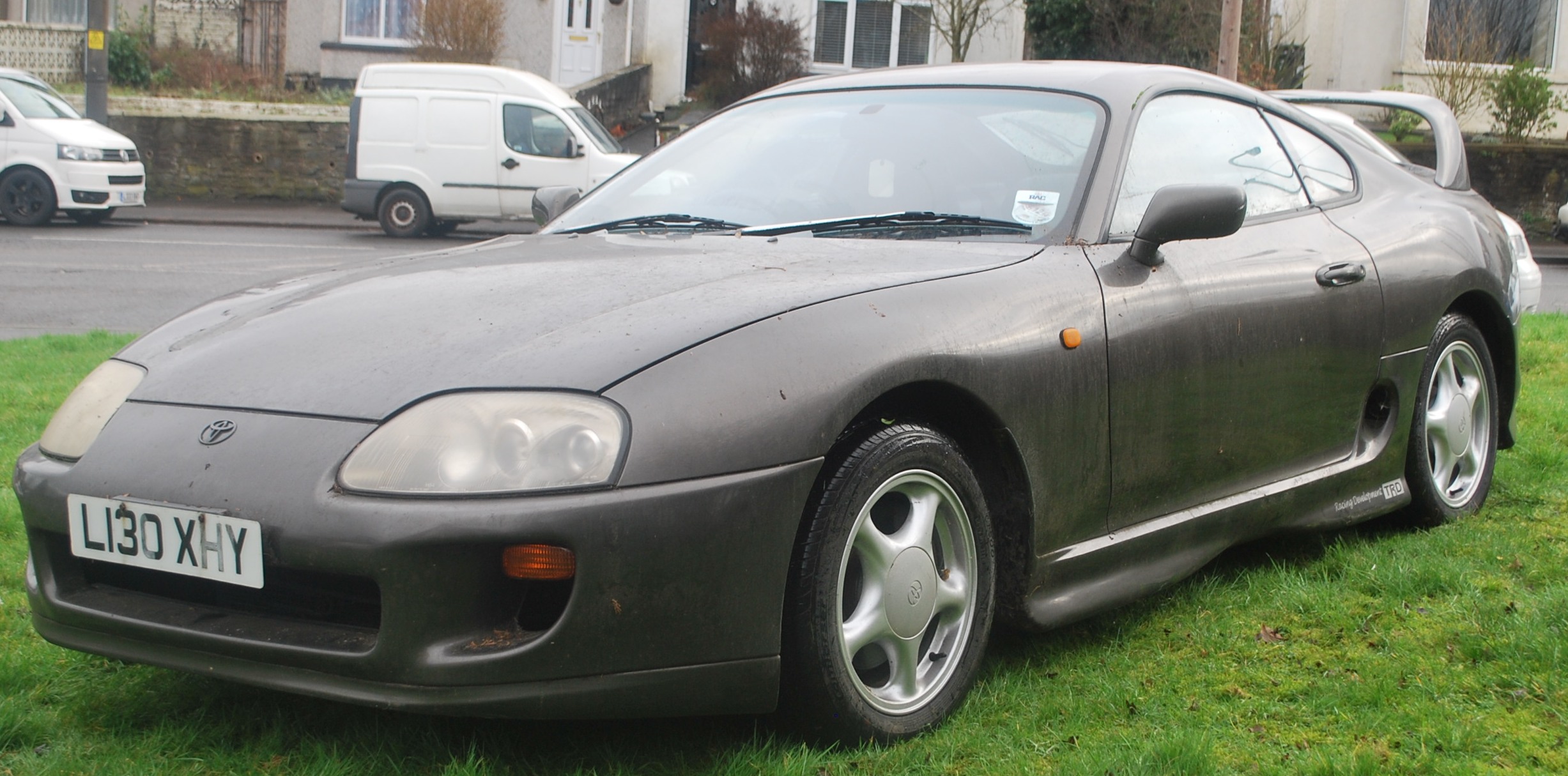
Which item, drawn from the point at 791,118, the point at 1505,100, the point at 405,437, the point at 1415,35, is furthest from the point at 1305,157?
the point at 1415,35

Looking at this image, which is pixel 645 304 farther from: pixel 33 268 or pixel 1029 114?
pixel 33 268

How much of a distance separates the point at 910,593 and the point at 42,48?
29.5 m

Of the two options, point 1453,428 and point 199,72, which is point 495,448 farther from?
point 199,72

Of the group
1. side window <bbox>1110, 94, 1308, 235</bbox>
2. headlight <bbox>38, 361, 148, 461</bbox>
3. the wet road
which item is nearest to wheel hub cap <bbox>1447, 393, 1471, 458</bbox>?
side window <bbox>1110, 94, 1308, 235</bbox>

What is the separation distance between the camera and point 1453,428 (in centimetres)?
444

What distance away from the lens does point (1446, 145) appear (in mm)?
4930

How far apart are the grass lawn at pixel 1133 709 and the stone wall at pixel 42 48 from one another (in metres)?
27.3

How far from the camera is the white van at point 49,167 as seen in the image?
17.6m

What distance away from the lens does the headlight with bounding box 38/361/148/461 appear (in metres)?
2.69

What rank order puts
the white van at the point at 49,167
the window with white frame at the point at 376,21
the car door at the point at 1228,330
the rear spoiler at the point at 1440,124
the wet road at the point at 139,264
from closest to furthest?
the car door at the point at 1228,330 < the rear spoiler at the point at 1440,124 < the wet road at the point at 139,264 < the white van at the point at 49,167 < the window with white frame at the point at 376,21

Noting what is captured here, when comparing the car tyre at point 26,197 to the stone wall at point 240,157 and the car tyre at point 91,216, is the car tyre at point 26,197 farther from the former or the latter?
the stone wall at point 240,157

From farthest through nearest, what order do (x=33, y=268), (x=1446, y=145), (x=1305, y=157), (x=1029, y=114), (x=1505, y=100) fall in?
(x=1505, y=100)
(x=33, y=268)
(x=1446, y=145)
(x=1305, y=157)
(x=1029, y=114)

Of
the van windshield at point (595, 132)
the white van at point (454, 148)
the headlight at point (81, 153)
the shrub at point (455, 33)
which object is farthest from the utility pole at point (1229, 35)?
the shrub at point (455, 33)

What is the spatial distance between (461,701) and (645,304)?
77 cm
